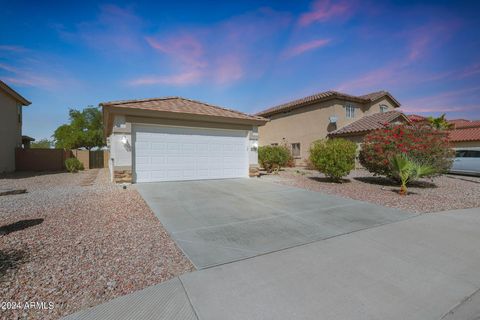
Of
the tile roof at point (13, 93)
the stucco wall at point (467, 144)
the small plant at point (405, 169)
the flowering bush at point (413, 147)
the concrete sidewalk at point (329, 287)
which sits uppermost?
the tile roof at point (13, 93)

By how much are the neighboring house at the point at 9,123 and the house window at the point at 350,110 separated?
81.1 ft

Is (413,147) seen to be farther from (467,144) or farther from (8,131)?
(8,131)

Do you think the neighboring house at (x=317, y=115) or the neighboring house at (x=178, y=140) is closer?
the neighboring house at (x=178, y=140)

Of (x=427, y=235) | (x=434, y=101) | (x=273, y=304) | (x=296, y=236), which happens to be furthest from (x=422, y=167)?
(x=434, y=101)

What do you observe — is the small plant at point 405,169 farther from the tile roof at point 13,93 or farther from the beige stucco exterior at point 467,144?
the tile roof at point 13,93

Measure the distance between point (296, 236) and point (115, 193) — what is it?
642 cm

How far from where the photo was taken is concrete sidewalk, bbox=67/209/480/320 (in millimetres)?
2201

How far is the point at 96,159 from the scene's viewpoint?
843 inches

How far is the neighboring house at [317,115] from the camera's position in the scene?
18.5 metres

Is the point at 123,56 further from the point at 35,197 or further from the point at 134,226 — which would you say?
the point at 134,226

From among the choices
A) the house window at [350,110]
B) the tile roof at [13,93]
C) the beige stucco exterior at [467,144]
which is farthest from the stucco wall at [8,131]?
the beige stucco exterior at [467,144]

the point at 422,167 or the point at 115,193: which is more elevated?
the point at 422,167

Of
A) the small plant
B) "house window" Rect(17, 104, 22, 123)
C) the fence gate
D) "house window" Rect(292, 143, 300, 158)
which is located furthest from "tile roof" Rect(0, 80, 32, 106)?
A: the small plant

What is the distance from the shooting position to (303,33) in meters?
11.7
